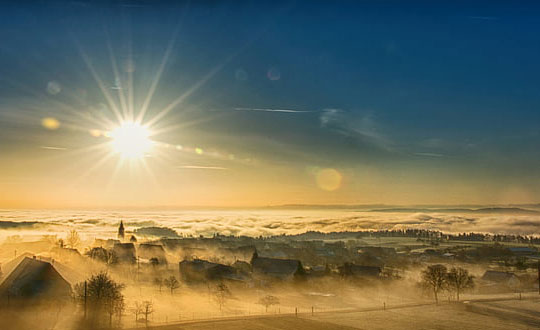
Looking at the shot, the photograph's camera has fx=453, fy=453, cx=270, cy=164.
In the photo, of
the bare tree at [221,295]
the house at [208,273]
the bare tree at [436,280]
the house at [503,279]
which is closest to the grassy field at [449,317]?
the bare tree at [436,280]

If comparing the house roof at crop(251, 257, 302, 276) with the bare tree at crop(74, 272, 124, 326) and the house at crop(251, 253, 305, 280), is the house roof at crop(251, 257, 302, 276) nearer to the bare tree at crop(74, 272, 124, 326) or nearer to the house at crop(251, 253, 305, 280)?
the house at crop(251, 253, 305, 280)

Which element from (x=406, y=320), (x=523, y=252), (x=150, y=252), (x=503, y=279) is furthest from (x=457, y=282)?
(x=523, y=252)

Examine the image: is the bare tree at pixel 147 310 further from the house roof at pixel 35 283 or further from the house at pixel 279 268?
the house at pixel 279 268

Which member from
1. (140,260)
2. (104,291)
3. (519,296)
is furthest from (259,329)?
(140,260)

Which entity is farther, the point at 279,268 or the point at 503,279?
the point at 279,268

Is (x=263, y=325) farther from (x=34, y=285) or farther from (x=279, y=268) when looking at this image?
(x=279, y=268)

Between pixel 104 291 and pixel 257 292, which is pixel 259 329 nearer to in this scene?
pixel 104 291

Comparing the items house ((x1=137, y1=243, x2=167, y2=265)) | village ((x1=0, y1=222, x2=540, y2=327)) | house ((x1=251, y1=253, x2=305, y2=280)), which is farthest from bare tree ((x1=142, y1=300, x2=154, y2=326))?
house ((x1=137, y1=243, x2=167, y2=265))
